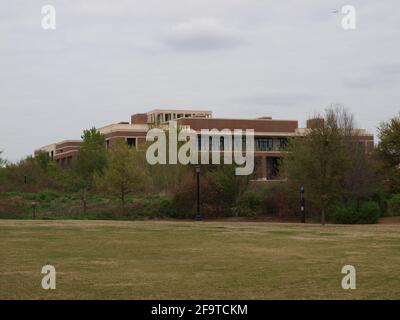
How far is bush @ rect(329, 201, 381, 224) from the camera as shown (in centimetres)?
4338

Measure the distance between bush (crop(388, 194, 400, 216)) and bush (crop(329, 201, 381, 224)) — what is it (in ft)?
15.2

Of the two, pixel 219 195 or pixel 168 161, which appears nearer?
pixel 219 195

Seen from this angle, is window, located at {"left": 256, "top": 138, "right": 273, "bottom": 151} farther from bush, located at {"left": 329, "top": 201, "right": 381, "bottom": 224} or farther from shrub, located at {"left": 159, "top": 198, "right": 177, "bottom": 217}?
bush, located at {"left": 329, "top": 201, "right": 381, "bottom": 224}

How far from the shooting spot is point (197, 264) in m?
17.0

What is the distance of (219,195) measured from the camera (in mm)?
50000

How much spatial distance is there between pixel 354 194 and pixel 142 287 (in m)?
34.6

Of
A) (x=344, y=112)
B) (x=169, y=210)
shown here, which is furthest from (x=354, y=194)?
(x=169, y=210)

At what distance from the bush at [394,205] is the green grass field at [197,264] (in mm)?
21997

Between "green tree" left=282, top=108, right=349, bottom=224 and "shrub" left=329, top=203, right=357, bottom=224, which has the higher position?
"green tree" left=282, top=108, right=349, bottom=224

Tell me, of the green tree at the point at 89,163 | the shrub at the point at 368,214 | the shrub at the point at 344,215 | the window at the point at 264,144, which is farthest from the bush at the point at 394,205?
the window at the point at 264,144

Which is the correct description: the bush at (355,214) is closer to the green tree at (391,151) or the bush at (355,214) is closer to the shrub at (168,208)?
the green tree at (391,151)

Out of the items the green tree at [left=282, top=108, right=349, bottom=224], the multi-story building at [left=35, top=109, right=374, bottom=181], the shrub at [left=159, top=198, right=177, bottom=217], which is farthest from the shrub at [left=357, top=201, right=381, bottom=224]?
the multi-story building at [left=35, top=109, right=374, bottom=181]

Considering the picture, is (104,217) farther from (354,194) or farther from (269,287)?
(269,287)
